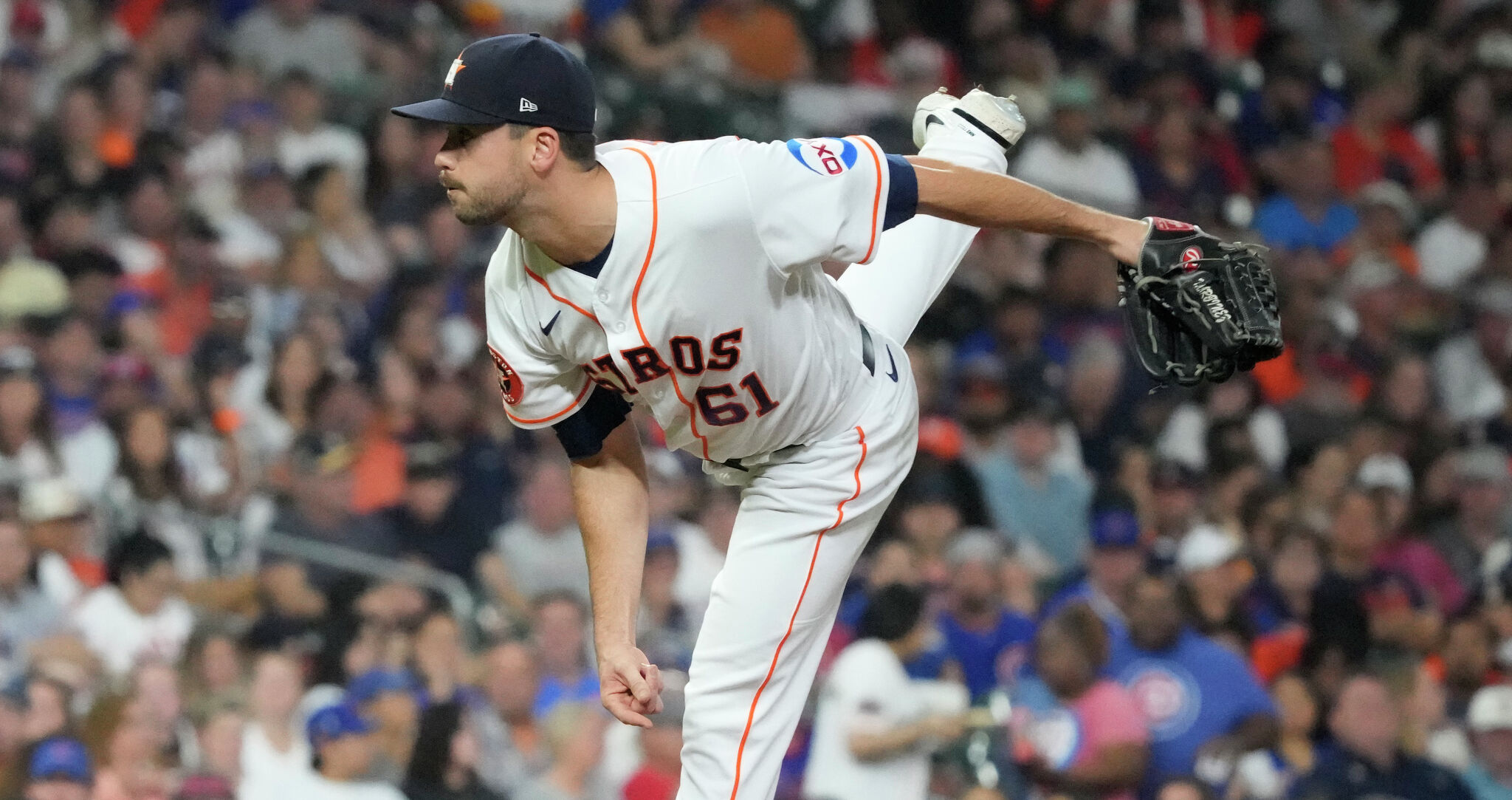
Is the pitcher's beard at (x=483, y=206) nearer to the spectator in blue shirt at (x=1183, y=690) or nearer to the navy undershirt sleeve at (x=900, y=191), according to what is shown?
the navy undershirt sleeve at (x=900, y=191)

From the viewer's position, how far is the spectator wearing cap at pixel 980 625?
5.26m

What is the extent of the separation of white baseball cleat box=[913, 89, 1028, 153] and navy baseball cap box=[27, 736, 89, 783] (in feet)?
9.13

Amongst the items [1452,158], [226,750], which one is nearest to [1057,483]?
[226,750]

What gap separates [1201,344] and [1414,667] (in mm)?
2996

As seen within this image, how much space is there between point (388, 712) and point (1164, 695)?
2.24m

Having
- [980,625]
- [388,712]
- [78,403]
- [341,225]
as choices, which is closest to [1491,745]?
[980,625]

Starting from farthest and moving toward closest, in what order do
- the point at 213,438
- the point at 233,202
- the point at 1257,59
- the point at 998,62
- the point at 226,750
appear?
the point at 1257,59 → the point at 998,62 → the point at 233,202 → the point at 213,438 → the point at 226,750

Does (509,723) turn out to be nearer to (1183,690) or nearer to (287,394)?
(287,394)

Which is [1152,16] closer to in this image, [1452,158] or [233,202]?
[1452,158]

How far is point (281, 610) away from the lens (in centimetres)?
531

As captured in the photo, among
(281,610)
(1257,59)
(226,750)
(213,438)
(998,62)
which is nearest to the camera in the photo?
(226,750)

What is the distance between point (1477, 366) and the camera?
733cm

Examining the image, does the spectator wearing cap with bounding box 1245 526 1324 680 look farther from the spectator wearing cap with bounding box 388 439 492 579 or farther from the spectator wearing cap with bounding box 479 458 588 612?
Result: the spectator wearing cap with bounding box 388 439 492 579

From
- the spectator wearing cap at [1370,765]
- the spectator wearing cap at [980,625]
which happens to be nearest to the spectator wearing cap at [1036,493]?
the spectator wearing cap at [980,625]
